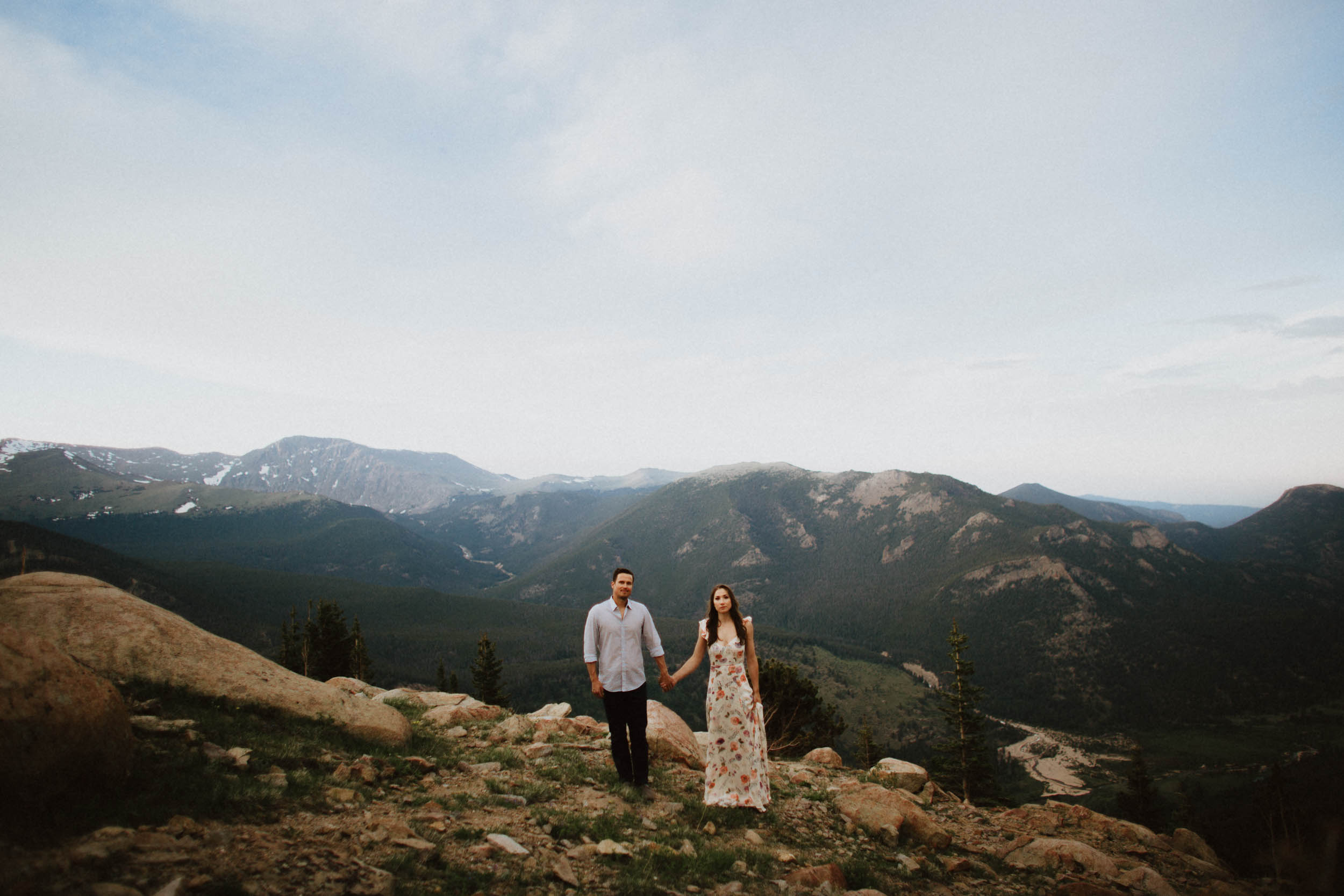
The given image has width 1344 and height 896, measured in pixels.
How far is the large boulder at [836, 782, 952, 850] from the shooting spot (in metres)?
10.3

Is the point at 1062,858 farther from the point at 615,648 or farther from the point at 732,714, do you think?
the point at 615,648

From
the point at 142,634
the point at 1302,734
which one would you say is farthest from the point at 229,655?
the point at 1302,734

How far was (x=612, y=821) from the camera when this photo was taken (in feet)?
27.3

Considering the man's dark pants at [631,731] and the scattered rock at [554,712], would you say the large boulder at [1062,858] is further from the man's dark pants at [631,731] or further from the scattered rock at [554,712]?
the scattered rock at [554,712]

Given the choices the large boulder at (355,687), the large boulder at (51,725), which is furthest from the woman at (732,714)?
the large boulder at (355,687)

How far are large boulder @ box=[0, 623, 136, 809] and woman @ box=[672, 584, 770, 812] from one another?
7.75 m

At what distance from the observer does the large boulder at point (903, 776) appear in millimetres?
14422

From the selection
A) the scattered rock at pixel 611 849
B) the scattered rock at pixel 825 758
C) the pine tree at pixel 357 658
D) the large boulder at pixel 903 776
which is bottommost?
the pine tree at pixel 357 658

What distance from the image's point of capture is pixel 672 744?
43.1 feet

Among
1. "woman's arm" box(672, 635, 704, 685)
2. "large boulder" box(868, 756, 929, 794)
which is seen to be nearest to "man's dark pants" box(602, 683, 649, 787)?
"woman's arm" box(672, 635, 704, 685)

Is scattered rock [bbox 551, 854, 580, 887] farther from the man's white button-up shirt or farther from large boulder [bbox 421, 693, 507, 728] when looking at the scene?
large boulder [bbox 421, 693, 507, 728]

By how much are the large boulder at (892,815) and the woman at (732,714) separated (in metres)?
2.30

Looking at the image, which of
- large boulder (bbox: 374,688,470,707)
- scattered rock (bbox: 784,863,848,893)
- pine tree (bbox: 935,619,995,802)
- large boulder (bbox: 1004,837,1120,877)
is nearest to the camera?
scattered rock (bbox: 784,863,848,893)

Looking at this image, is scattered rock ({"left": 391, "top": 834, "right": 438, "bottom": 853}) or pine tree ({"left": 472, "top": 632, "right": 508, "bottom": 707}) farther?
pine tree ({"left": 472, "top": 632, "right": 508, "bottom": 707})
